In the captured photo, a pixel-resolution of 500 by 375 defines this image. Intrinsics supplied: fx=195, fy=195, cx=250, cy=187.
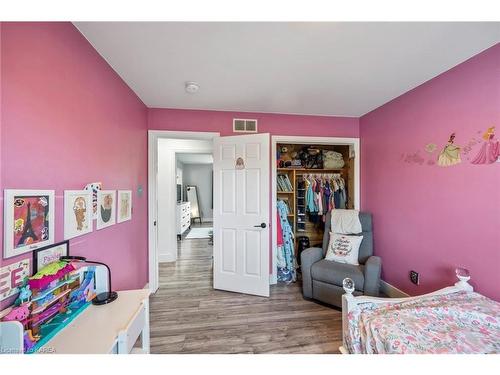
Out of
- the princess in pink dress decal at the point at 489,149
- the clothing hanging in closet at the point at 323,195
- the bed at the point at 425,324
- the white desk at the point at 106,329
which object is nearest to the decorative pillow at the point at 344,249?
the clothing hanging in closet at the point at 323,195

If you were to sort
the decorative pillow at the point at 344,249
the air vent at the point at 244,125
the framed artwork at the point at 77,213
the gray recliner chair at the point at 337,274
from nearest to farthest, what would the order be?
the framed artwork at the point at 77,213, the gray recliner chair at the point at 337,274, the decorative pillow at the point at 344,249, the air vent at the point at 244,125

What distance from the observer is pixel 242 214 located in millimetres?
2395

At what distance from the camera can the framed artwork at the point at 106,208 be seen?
1.43 metres

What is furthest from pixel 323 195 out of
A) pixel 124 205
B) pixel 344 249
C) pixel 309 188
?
pixel 124 205

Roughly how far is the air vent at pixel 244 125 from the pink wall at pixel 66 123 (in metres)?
1.17

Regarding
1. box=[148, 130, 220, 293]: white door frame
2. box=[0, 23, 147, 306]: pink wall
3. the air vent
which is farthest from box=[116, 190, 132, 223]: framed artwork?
the air vent

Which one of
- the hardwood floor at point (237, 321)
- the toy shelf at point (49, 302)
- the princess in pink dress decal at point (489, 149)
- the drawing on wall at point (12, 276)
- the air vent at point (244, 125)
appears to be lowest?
the hardwood floor at point (237, 321)

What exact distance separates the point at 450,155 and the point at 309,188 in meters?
1.58

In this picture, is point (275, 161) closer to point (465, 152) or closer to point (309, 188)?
point (309, 188)

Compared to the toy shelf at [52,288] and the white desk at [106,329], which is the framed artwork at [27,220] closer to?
the toy shelf at [52,288]

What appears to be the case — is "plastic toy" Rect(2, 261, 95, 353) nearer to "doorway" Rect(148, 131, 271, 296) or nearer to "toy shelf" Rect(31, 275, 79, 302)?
"toy shelf" Rect(31, 275, 79, 302)

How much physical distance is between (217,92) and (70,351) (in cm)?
210

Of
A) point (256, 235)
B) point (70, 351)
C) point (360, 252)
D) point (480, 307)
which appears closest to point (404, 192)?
point (360, 252)

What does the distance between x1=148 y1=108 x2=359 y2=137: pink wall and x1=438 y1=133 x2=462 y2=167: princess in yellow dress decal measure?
1190mm
